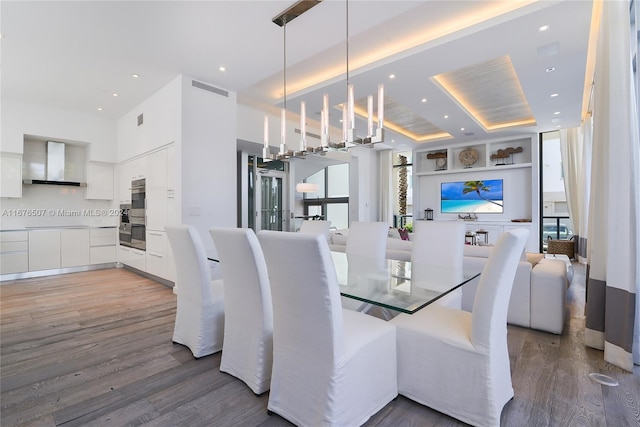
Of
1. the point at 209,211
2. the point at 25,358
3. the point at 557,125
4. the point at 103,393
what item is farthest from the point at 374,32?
the point at 557,125

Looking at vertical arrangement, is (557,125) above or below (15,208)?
above

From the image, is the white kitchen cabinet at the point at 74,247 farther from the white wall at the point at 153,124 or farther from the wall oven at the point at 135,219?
the white wall at the point at 153,124

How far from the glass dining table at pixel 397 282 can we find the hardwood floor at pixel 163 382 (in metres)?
0.60

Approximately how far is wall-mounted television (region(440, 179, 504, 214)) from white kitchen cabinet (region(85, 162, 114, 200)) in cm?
761

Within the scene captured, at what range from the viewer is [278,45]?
3369mm

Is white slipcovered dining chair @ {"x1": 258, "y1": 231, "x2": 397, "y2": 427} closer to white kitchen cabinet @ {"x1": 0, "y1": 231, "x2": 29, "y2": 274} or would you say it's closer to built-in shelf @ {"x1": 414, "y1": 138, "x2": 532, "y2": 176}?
white kitchen cabinet @ {"x1": 0, "y1": 231, "x2": 29, "y2": 274}

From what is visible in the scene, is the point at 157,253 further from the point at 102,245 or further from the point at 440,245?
the point at 440,245

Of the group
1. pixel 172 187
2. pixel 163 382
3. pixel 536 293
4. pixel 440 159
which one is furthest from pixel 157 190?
pixel 440 159

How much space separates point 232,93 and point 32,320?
3556 mm

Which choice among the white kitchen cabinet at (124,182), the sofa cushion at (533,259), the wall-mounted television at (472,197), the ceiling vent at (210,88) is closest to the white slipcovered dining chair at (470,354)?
the sofa cushion at (533,259)

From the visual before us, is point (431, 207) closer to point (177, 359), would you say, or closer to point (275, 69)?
point (275, 69)

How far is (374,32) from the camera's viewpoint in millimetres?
3398

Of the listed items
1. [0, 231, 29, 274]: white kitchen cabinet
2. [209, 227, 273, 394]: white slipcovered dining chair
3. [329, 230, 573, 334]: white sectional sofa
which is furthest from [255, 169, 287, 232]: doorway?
[209, 227, 273, 394]: white slipcovered dining chair

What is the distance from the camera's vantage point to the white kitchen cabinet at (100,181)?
224 inches
